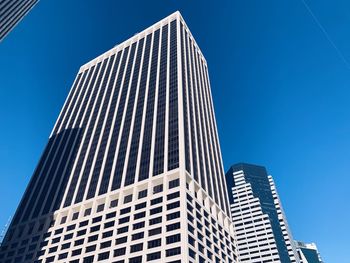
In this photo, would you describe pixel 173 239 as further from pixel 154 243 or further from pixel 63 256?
pixel 63 256

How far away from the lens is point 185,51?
15725 cm

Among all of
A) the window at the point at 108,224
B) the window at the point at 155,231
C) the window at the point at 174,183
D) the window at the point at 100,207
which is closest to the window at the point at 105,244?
the window at the point at 108,224

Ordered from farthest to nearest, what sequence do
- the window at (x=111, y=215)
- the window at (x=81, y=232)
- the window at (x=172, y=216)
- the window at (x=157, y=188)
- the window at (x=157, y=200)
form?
1. the window at (x=81, y=232)
2. the window at (x=111, y=215)
3. the window at (x=157, y=188)
4. the window at (x=157, y=200)
5. the window at (x=172, y=216)

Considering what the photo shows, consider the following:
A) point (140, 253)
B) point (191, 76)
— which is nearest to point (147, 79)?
point (191, 76)

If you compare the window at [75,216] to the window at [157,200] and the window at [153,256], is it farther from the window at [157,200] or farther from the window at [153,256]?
the window at [153,256]

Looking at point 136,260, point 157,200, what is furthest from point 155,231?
point 157,200

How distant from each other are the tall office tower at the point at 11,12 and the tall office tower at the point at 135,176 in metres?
56.5

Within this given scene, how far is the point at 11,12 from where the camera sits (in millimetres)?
87625

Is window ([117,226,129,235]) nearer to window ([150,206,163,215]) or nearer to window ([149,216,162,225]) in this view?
window ([149,216,162,225])

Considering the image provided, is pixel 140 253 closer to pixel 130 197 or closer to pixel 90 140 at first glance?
pixel 130 197

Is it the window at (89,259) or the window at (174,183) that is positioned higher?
the window at (174,183)

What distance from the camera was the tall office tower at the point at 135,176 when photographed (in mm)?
83875

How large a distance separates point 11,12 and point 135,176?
65509mm

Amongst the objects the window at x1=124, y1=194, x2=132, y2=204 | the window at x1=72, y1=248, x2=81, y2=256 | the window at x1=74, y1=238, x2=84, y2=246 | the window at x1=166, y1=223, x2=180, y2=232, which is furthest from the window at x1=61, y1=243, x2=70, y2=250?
the window at x1=166, y1=223, x2=180, y2=232
